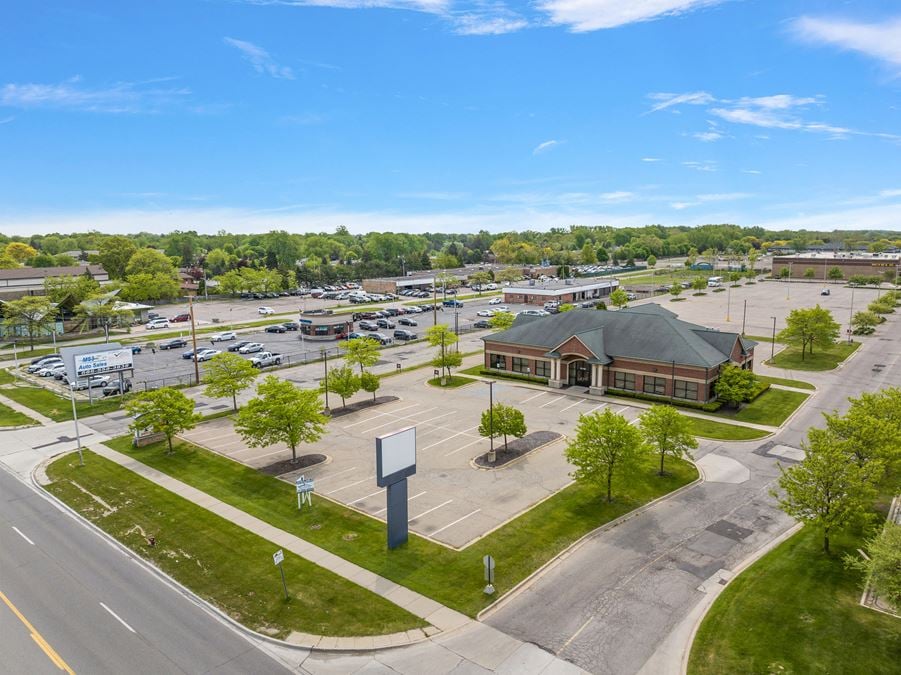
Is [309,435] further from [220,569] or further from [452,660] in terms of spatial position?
[452,660]

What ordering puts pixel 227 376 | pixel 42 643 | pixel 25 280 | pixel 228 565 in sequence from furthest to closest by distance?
1. pixel 25 280
2. pixel 227 376
3. pixel 228 565
4. pixel 42 643

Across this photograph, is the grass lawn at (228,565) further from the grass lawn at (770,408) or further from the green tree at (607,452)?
the grass lawn at (770,408)

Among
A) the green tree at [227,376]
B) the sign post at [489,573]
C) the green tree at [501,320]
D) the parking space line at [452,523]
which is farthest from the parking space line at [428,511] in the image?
the green tree at [501,320]

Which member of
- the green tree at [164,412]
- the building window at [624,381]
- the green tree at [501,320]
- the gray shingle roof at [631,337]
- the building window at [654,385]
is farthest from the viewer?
the green tree at [501,320]

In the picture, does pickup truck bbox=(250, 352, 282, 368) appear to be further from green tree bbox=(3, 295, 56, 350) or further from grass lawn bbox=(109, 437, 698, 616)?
green tree bbox=(3, 295, 56, 350)

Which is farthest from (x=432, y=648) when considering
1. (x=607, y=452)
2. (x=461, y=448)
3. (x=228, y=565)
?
(x=461, y=448)

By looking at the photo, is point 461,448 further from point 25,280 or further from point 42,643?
point 25,280
